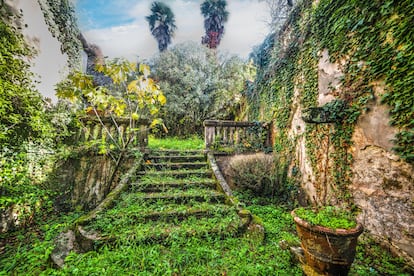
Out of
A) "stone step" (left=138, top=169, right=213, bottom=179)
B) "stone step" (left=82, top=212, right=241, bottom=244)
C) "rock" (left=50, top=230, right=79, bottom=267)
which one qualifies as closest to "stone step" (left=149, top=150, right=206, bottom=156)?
"stone step" (left=138, top=169, right=213, bottom=179)

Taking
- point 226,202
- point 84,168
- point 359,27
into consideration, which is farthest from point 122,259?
point 359,27

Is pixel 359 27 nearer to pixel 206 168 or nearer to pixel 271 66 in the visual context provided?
pixel 271 66

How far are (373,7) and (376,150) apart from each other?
1899mm

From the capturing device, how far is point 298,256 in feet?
6.58

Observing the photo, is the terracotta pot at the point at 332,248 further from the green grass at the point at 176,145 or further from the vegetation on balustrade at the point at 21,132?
the green grass at the point at 176,145

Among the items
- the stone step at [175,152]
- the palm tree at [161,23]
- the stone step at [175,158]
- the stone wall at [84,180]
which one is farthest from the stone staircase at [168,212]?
the palm tree at [161,23]

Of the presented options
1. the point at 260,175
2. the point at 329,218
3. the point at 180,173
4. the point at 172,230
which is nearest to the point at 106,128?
the point at 180,173

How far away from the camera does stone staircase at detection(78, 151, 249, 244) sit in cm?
247

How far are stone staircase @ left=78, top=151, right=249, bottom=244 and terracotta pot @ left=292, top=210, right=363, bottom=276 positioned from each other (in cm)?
114

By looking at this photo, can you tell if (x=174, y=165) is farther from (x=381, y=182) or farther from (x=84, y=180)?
(x=381, y=182)

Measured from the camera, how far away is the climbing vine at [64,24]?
4.44m

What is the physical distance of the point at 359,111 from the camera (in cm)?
258

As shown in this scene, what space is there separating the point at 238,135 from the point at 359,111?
10.2ft

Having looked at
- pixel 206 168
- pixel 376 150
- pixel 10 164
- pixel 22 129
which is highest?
pixel 22 129
